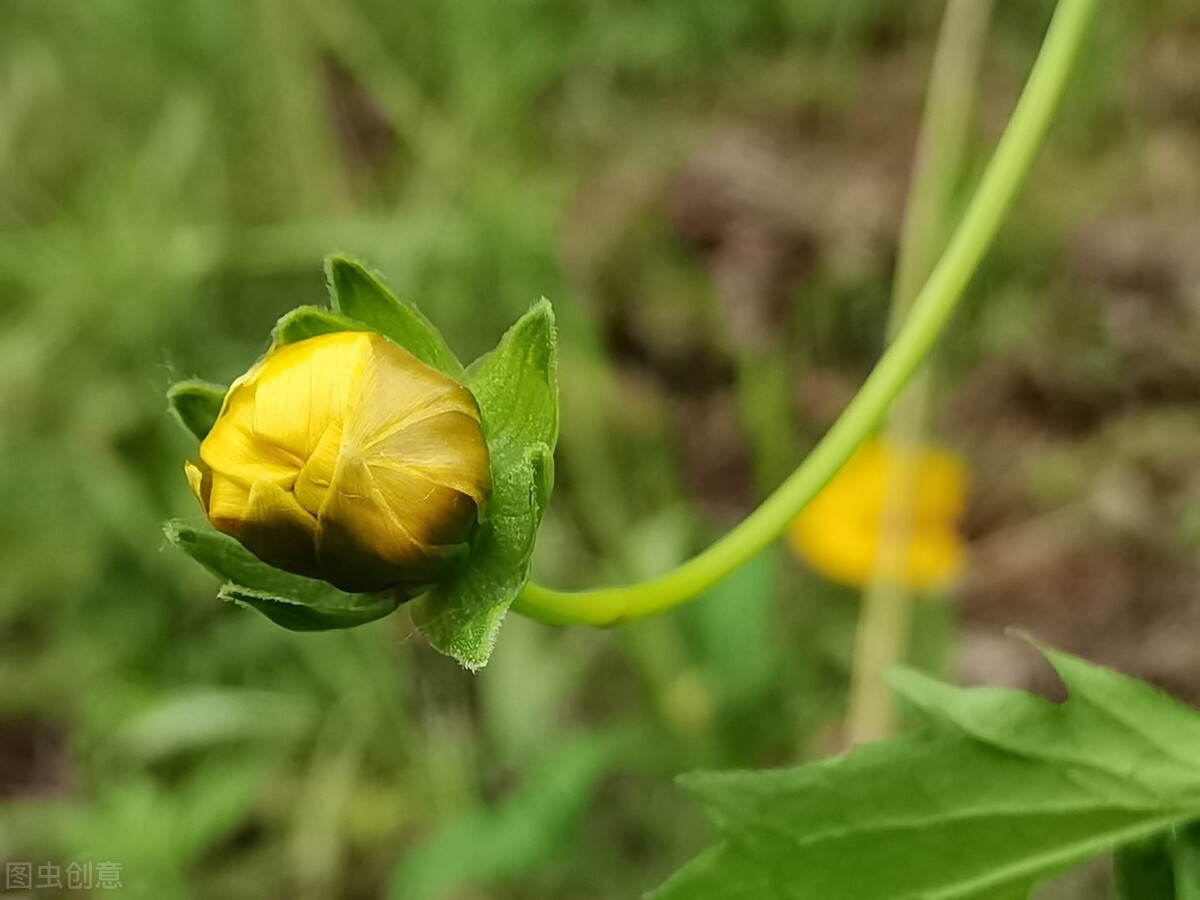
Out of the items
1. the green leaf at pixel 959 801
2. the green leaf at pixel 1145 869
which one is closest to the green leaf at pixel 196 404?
the green leaf at pixel 959 801

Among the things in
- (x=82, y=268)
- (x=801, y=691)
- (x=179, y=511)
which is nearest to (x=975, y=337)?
(x=801, y=691)

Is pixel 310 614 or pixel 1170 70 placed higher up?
pixel 1170 70

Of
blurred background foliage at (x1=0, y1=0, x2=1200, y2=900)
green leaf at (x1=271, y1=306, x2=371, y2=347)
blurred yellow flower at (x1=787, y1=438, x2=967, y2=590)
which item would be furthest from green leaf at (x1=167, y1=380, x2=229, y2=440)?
blurred yellow flower at (x1=787, y1=438, x2=967, y2=590)

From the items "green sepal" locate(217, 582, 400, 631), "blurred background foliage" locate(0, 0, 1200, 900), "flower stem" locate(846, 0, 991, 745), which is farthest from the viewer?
"blurred background foliage" locate(0, 0, 1200, 900)

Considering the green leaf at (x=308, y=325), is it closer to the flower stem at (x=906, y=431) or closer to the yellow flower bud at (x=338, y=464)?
the yellow flower bud at (x=338, y=464)

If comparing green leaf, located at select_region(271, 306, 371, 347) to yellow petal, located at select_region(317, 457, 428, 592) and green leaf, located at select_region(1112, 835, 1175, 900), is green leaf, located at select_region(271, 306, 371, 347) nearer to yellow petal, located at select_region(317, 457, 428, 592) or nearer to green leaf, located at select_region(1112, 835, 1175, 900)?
yellow petal, located at select_region(317, 457, 428, 592)

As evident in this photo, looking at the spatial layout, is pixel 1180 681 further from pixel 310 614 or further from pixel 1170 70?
pixel 310 614
